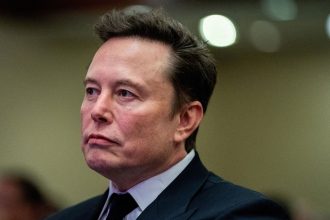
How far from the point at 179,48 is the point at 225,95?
12.4 feet

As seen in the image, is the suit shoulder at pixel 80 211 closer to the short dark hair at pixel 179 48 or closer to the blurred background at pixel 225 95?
the short dark hair at pixel 179 48

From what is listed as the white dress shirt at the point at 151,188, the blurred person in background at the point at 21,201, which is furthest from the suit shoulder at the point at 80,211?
the blurred person in background at the point at 21,201

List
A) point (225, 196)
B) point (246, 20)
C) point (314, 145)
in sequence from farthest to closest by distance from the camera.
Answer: point (314, 145), point (246, 20), point (225, 196)

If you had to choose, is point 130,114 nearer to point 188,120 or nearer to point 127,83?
point 127,83

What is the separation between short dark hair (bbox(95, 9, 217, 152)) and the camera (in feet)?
5.74

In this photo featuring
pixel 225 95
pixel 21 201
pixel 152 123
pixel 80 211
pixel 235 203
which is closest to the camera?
pixel 235 203

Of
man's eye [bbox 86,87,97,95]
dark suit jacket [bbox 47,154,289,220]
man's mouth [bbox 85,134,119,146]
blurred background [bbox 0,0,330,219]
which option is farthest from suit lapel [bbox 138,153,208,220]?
blurred background [bbox 0,0,330,219]

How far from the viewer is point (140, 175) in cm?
172

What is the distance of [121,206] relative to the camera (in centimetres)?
172

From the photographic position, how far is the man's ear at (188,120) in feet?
5.77

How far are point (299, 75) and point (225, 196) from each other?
3700 mm

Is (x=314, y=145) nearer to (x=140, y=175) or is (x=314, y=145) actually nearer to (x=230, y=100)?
(x=230, y=100)

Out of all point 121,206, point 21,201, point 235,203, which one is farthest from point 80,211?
point 21,201

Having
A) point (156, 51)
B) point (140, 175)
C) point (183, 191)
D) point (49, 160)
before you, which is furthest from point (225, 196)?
point (49, 160)
